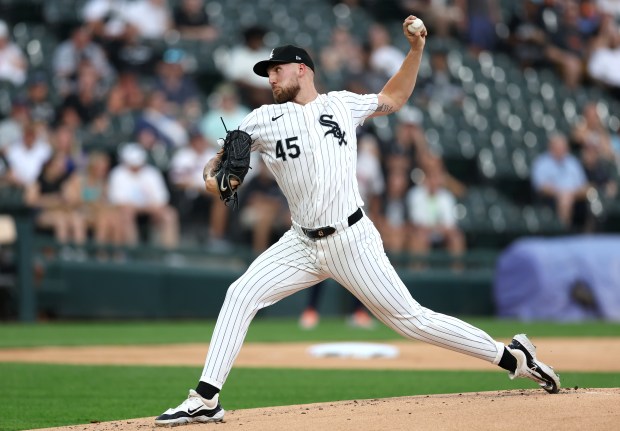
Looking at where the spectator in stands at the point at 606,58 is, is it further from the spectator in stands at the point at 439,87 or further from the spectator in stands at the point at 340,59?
the spectator in stands at the point at 340,59

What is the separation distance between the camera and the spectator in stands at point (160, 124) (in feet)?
45.7

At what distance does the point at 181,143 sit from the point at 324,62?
308 cm

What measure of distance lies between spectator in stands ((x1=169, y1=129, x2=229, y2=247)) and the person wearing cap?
799 cm

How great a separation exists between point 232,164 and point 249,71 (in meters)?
9.99

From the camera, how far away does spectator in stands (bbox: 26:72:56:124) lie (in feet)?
43.8

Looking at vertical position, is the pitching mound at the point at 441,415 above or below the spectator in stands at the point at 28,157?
below

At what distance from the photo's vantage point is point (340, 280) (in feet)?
18.2

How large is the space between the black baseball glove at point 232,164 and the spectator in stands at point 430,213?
9820 millimetres

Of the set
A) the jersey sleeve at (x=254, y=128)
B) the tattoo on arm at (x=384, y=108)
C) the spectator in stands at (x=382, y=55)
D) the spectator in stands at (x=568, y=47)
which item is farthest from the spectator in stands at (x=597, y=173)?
the jersey sleeve at (x=254, y=128)

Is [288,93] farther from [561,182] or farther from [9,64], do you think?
[561,182]

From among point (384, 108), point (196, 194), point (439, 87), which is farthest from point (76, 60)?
point (384, 108)

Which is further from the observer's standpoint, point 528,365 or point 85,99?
point 85,99

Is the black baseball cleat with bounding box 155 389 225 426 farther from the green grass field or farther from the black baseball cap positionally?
the black baseball cap

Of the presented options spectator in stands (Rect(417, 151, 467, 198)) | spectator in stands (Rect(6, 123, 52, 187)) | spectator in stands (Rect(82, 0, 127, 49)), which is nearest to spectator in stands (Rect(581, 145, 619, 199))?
spectator in stands (Rect(417, 151, 467, 198))
